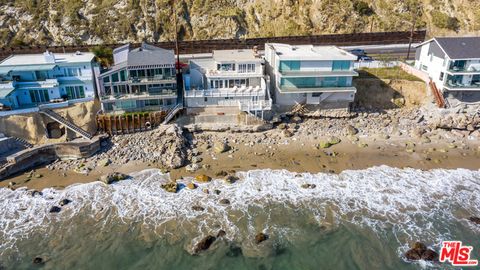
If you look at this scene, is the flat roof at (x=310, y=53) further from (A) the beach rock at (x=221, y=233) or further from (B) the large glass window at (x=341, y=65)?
(A) the beach rock at (x=221, y=233)

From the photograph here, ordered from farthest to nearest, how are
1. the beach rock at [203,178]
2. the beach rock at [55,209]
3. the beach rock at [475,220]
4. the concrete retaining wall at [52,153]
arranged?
the concrete retaining wall at [52,153] < the beach rock at [203,178] < the beach rock at [55,209] < the beach rock at [475,220]

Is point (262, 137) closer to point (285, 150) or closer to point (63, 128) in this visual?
point (285, 150)

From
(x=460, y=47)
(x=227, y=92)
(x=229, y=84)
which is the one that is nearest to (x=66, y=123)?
(x=227, y=92)

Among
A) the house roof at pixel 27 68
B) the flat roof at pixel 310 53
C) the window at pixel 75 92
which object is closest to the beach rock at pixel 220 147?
the flat roof at pixel 310 53

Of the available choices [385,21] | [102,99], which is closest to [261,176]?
[102,99]

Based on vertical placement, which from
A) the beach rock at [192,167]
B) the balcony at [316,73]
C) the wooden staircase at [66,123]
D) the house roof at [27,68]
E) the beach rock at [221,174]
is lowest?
the beach rock at [221,174]

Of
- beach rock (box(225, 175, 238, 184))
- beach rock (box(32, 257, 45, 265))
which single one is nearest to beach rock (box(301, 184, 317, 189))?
beach rock (box(225, 175, 238, 184))

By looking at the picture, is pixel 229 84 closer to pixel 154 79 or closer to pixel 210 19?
pixel 154 79
